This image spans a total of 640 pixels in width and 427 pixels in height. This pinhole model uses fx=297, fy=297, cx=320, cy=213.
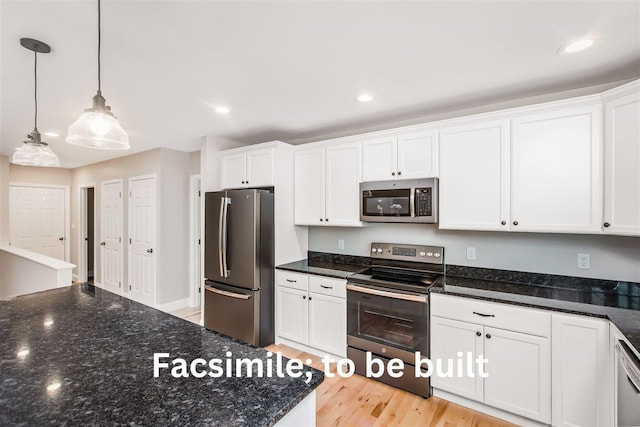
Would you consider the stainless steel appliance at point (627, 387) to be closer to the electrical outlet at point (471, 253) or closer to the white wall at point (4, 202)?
the electrical outlet at point (471, 253)

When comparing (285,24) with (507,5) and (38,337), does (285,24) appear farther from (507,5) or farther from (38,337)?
(38,337)

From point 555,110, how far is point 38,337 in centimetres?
328

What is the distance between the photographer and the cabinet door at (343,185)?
2988mm

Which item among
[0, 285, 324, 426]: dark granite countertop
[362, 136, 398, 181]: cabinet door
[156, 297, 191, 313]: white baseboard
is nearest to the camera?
[0, 285, 324, 426]: dark granite countertop

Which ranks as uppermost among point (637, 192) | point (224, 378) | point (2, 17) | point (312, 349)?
point (2, 17)

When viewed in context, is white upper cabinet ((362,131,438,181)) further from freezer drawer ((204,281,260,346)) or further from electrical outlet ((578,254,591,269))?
freezer drawer ((204,281,260,346))

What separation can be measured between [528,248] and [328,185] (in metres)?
1.87

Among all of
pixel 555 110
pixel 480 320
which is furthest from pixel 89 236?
pixel 555 110

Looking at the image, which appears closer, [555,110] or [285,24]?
[285,24]

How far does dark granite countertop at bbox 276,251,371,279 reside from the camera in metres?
2.97

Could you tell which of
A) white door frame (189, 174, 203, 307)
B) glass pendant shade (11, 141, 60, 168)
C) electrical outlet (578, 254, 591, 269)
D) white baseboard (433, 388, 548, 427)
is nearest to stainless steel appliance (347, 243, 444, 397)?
white baseboard (433, 388, 548, 427)

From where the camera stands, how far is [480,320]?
2.12 m

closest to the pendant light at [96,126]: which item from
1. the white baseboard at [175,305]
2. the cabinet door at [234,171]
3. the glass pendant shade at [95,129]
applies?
the glass pendant shade at [95,129]

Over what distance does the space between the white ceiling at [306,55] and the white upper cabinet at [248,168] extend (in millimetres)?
519
